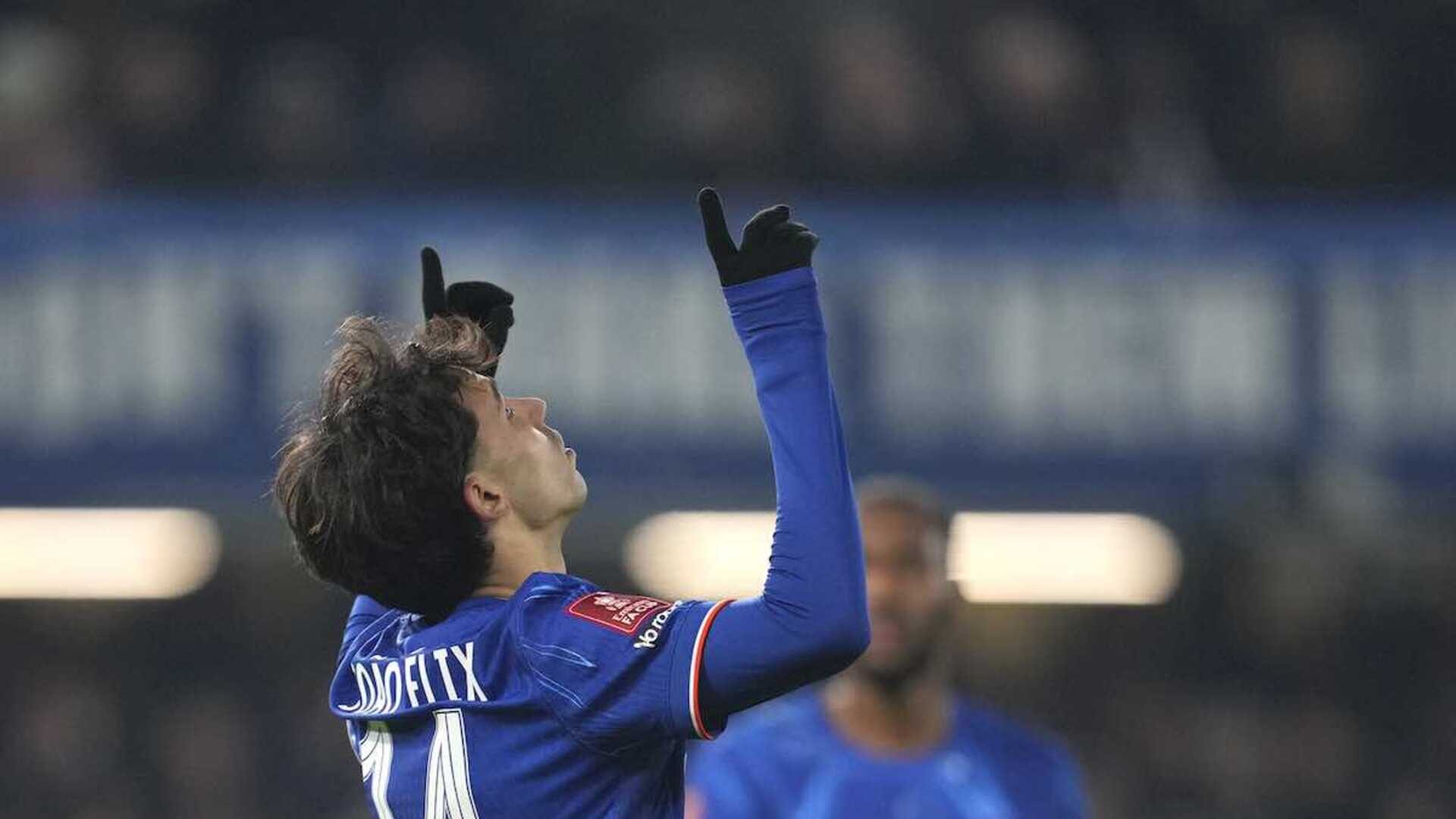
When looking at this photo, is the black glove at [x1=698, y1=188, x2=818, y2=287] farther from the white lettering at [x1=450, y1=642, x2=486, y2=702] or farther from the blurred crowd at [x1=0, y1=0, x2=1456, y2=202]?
the blurred crowd at [x1=0, y1=0, x2=1456, y2=202]

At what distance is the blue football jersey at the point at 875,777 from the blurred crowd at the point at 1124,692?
456cm

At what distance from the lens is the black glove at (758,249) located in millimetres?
2049

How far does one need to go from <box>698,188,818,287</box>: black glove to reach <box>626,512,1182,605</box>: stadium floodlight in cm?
576

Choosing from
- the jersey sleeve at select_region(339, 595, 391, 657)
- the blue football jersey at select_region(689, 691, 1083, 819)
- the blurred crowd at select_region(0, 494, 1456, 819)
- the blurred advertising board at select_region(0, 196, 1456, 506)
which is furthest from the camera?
the blurred crowd at select_region(0, 494, 1456, 819)

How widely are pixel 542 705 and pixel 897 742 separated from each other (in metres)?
1.90

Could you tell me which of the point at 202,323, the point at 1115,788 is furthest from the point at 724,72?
the point at 1115,788

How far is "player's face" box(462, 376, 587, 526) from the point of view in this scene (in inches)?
87.7

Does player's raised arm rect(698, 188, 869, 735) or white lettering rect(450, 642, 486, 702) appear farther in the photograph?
white lettering rect(450, 642, 486, 702)

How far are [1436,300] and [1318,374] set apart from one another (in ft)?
1.71

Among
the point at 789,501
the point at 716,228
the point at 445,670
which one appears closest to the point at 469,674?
the point at 445,670

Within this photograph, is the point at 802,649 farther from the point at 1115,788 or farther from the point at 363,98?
the point at 363,98

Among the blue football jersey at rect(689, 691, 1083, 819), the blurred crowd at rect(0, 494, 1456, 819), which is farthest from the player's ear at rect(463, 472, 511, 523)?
the blurred crowd at rect(0, 494, 1456, 819)

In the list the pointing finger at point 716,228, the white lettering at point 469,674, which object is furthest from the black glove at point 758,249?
the white lettering at point 469,674

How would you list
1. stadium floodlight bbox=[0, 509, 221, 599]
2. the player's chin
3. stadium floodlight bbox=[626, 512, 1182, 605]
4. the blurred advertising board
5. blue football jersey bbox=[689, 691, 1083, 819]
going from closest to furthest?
the player's chin < blue football jersey bbox=[689, 691, 1083, 819] < the blurred advertising board < stadium floodlight bbox=[626, 512, 1182, 605] < stadium floodlight bbox=[0, 509, 221, 599]
